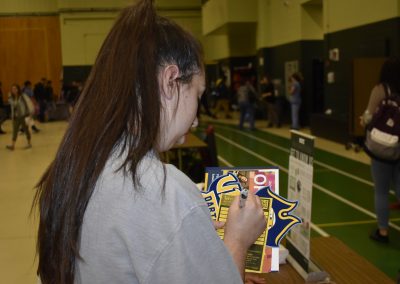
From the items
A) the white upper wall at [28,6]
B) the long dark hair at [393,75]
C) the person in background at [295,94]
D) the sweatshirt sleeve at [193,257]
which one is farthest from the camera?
the white upper wall at [28,6]

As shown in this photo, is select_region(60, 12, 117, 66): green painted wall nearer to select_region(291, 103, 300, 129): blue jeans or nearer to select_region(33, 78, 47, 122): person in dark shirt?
select_region(33, 78, 47, 122): person in dark shirt

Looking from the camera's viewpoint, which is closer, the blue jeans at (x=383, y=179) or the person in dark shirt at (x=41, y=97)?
the blue jeans at (x=383, y=179)

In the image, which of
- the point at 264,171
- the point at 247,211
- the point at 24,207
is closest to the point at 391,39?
the point at 24,207

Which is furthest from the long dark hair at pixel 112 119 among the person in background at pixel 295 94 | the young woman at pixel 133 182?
the person in background at pixel 295 94

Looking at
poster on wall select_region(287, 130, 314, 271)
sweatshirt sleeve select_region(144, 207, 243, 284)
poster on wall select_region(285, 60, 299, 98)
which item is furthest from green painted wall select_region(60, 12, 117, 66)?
sweatshirt sleeve select_region(144, 207, 243, 284)

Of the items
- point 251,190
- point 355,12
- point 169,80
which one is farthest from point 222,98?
point 169,80

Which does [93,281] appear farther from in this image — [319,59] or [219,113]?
[219,113]

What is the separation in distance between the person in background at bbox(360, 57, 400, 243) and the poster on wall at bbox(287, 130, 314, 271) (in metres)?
2.62

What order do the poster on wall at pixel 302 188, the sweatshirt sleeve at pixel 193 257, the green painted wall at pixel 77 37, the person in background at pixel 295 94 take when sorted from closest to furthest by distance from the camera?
the sweatshirt sleeve at pixel 193 257, the poster on wall at pixel 302 188, the person in background at pixel 295 94, the green painted wall at pixel 77 37

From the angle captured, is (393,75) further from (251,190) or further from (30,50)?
(30,50)

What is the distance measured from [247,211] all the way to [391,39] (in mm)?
9223

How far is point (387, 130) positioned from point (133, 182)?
3.74 meters

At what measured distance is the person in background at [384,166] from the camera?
4.32 meters

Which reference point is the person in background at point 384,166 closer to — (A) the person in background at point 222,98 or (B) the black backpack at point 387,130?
(B) the black backpack at point 387,130
